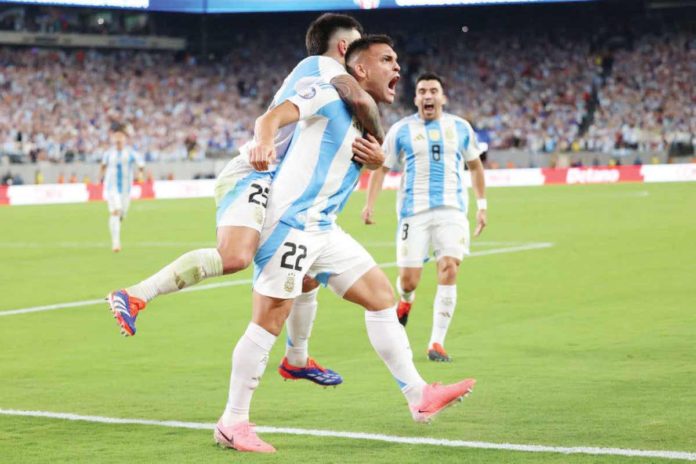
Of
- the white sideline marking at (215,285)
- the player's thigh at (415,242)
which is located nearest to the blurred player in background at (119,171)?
the white sideline marking at (215,285)

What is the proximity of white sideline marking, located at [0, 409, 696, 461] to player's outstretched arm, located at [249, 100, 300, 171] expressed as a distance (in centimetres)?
175

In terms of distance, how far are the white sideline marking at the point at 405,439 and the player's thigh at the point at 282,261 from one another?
0.90 meters

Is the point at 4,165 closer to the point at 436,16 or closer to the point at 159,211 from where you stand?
the point at 159,211

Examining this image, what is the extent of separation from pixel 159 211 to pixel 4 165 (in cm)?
1059

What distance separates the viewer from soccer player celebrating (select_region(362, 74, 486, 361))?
449 inches

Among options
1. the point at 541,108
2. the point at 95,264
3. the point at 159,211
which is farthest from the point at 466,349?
the point at 541,108

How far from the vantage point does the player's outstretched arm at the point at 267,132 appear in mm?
6383

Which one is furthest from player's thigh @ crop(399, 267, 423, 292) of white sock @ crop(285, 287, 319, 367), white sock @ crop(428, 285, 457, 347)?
white sock @ crop(285, 287, 319, 367)

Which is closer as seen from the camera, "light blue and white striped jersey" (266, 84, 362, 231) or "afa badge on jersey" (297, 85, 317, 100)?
"afa badge on jersey" (297, 85, 317, 100)

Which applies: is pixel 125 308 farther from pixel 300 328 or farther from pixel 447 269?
pixel 447 269

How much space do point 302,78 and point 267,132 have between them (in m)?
0.63

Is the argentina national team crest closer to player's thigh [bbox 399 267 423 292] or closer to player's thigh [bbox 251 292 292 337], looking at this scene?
player's thigh [bbox 251 292 292 337]

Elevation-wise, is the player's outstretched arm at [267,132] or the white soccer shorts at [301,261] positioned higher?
the player's outstretched arm at [267,132]

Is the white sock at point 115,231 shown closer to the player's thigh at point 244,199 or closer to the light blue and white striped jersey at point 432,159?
the light blue and white striped jersey at point 432,159
